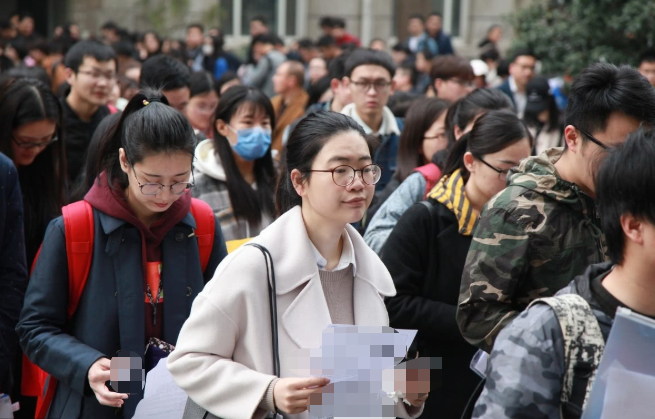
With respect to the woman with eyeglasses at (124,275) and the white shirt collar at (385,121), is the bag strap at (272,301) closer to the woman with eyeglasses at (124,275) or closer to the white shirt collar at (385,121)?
the woman with eyeglasses at (124,275)

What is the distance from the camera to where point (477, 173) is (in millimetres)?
3664

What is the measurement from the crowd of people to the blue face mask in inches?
5.4

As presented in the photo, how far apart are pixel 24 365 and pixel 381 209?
1.77 m

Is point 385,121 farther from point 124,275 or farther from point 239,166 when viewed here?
point 124,275

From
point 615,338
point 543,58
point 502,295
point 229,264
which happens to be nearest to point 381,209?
point 502,295

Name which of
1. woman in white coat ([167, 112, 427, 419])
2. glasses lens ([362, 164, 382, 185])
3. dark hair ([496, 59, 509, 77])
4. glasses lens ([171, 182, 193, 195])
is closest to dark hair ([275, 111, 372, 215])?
woman in white coat ([167, 112, 427, 419])

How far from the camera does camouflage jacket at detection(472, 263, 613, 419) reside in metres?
1.87

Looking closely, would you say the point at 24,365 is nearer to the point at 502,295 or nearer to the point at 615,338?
the point at 502,295

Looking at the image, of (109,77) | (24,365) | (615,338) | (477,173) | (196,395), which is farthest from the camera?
(109,77)

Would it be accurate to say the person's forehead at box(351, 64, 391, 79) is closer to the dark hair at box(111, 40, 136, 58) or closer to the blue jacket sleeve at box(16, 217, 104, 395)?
the blue jacket sleeve at box(16, 217, 104, 395)

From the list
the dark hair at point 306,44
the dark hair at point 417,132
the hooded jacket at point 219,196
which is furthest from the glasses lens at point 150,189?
the dark hair at point 306,44

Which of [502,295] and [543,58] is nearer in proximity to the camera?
[502,295]

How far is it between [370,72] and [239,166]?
1624 millimetres

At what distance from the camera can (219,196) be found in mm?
4781
